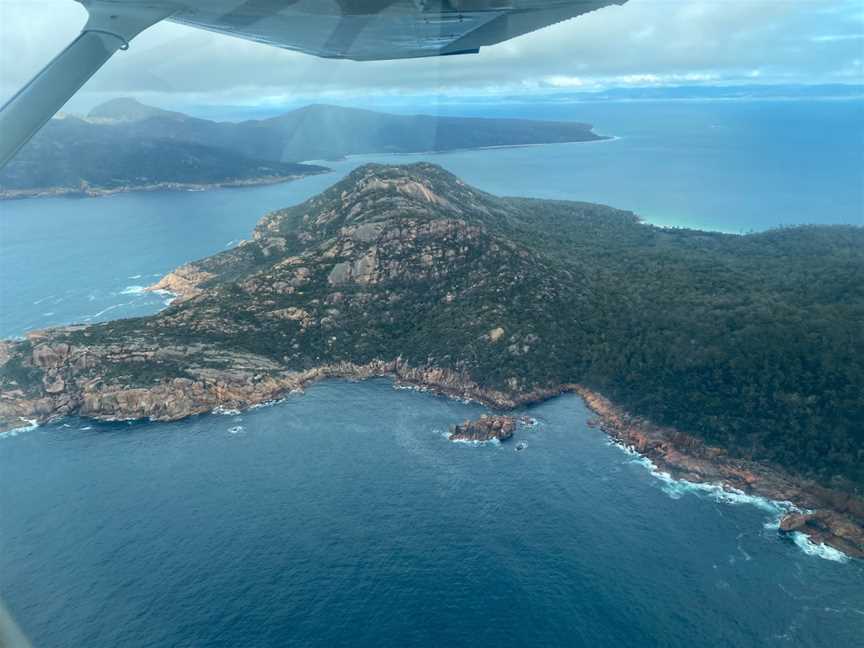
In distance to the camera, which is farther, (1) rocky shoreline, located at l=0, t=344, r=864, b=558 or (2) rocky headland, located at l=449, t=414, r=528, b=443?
(2) rocky headland, located at l=449, t=414, r=528, b=443

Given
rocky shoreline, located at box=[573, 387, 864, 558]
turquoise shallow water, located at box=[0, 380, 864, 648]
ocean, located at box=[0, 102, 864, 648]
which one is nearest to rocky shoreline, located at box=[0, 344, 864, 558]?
rocky shoreline, located at box=[573, 387, 864, 558]

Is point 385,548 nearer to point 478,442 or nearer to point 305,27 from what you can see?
point 478,442

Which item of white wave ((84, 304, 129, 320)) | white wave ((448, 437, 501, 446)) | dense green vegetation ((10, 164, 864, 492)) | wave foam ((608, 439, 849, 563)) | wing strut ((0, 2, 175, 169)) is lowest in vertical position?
wave foam ((608, 439, 849, 563))

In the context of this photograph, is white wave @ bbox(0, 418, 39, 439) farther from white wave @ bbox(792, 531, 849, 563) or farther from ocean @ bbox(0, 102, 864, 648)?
white wave @ bbox(792, 531, 849, 563)

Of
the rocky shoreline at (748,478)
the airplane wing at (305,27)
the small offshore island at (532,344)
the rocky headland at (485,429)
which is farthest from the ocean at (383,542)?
the airplane wing at (305,27)

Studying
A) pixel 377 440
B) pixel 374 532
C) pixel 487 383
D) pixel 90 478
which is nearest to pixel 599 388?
pixel 487 383

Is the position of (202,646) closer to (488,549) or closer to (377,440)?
(488,549)
